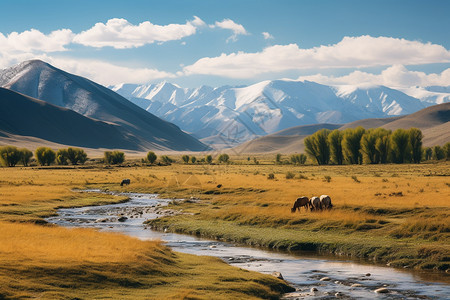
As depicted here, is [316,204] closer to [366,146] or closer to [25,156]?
[366,146]

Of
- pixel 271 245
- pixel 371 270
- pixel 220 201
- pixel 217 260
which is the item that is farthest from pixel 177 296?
pixel 220 201

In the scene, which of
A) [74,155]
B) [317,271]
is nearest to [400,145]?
[74,155]

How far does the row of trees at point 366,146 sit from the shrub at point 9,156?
10188 centimetres

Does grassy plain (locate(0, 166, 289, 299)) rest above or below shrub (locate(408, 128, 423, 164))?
below

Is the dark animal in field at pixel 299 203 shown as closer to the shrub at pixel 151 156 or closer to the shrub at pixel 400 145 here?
the shrub at pixel 400 145

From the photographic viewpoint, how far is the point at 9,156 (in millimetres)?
163625

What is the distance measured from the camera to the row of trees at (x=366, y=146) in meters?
149

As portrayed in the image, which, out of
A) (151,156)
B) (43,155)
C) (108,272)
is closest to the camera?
(108,272)

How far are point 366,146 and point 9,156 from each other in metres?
121

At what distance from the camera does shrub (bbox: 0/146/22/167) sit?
535 feet

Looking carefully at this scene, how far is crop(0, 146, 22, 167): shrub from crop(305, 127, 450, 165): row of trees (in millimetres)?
101875

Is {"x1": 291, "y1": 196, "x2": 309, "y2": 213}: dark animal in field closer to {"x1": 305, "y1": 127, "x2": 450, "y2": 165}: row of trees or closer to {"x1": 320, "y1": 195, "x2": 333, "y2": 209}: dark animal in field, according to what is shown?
{"x1": 320, "y1": 195, "x2": 333, "y2": 209}: dark animal in field

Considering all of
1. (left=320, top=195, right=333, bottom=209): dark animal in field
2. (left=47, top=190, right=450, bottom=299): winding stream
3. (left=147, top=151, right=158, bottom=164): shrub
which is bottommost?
(left=47, top=190, right=450, bottom=299): winding stream

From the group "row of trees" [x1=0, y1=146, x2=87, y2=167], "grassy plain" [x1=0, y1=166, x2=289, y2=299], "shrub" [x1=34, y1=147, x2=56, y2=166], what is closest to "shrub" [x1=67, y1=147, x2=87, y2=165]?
"row of trees" [x1=0, y1=146, x2=87, y2=167]
